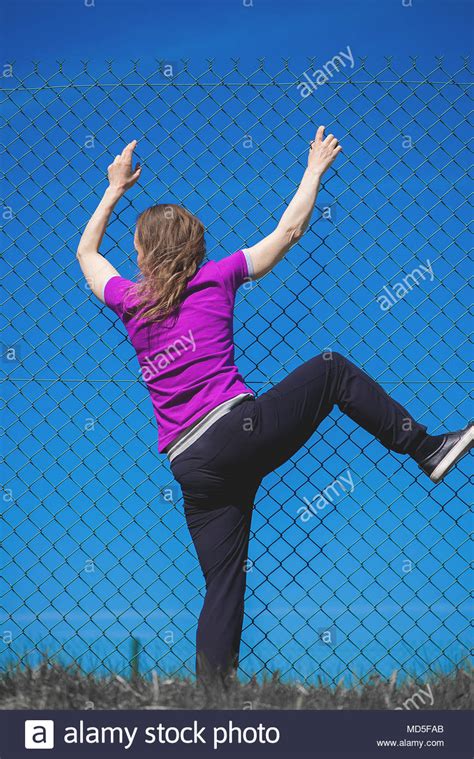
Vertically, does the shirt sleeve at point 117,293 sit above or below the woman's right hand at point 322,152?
below

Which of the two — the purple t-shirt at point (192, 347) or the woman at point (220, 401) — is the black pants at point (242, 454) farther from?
the purple t-shirt at point (192, 347)

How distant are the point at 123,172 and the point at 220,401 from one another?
3.72 ft

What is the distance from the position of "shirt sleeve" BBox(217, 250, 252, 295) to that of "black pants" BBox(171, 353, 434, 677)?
396mm

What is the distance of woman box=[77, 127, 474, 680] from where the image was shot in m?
2.50

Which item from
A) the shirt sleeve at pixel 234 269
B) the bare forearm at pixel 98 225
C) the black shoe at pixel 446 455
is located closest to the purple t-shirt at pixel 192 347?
the shirt sleeve at pixel 234 269

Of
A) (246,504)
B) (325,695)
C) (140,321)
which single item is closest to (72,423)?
(140,321)

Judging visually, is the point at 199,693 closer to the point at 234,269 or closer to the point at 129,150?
the point at 234,269

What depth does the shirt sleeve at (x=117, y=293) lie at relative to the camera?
270 centimetres

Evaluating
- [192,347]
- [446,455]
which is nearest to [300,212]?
[192,347]

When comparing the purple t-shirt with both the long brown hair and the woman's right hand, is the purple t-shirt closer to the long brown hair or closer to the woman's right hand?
the long brown hair

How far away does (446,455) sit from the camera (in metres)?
2.67

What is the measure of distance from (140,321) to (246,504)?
0.75m

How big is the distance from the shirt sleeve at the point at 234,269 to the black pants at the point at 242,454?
396 mm
